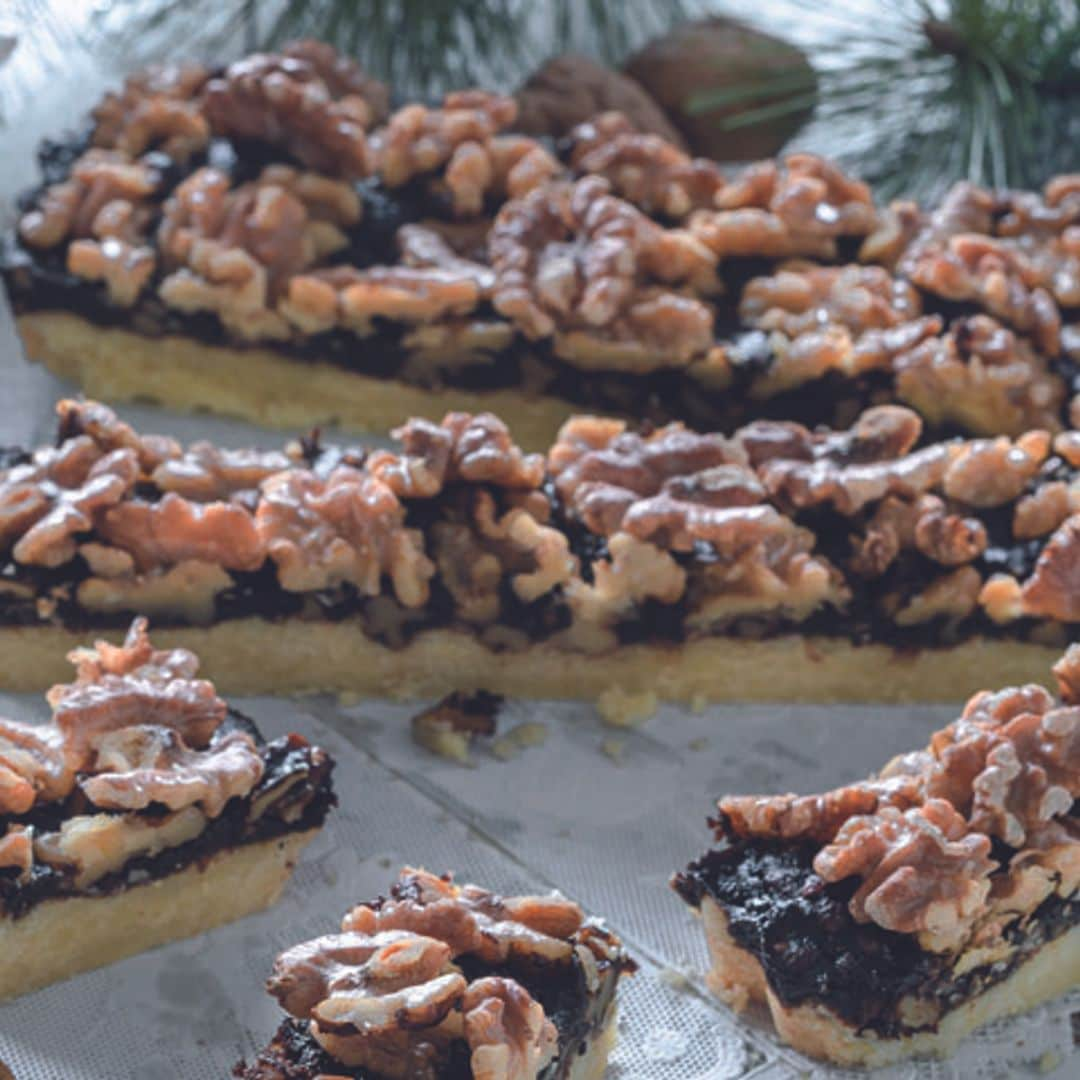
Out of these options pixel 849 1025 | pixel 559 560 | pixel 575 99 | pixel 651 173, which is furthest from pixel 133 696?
pixel 575 99

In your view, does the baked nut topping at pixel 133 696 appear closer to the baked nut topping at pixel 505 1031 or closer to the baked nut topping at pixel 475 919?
the baked nut topping at pixel 475 919

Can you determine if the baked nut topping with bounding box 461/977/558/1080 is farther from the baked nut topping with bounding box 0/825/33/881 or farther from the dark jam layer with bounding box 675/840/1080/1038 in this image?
the baked nut topping with bounding box 0/825/33/881

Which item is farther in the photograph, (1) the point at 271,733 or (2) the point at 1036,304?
(2) the point at 1036,304

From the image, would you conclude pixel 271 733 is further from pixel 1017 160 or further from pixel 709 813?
pixel 1017 160

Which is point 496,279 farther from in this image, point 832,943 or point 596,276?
point 832,943

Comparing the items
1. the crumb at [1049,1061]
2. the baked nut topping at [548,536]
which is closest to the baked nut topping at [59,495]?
the baked nut topping at [548,536]

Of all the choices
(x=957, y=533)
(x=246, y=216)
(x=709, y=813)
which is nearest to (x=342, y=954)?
(x=709, y=813)

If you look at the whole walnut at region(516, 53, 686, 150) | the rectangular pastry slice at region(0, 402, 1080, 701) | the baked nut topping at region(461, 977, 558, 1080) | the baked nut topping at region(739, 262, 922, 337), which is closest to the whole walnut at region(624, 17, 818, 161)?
the whole walnut at region(516, 53, 686, 150)

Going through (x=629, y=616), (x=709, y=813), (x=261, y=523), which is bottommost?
(x=709, y=813)
